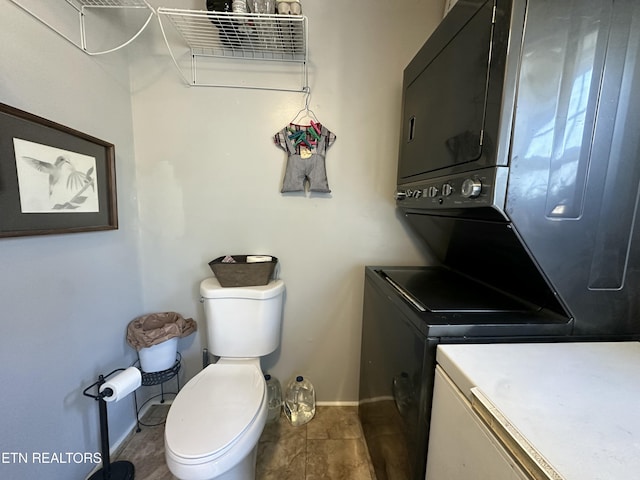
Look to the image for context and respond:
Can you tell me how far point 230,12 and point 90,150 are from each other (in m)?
0.93

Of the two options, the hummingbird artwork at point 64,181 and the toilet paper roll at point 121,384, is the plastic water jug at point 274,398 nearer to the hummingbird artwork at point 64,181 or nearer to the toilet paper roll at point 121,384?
the toilet paper roll at point 121,384

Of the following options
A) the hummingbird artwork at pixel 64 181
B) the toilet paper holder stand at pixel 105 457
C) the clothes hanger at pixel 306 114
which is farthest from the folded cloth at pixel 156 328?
the clothes hanger at pixel 306 114

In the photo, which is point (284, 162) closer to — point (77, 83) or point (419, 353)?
point (77, 83)

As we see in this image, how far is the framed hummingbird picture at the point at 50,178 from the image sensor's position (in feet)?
3.03

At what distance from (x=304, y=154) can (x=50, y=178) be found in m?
1.14

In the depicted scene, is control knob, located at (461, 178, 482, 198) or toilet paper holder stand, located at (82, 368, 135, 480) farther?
toilet paper holder stand, located at (82, 368, 135, 480)

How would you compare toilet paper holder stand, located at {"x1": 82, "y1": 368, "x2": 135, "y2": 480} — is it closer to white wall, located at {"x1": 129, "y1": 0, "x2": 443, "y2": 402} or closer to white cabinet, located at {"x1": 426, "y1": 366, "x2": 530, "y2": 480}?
white wall, located at {"x1": 129, "y1": 0, "x2": 443, "y2": 402}

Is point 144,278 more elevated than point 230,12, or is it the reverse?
point 230,12

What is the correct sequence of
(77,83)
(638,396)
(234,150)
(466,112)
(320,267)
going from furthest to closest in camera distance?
(320,267) < (234,150) < (77,83) < (466,112) < (638,396)

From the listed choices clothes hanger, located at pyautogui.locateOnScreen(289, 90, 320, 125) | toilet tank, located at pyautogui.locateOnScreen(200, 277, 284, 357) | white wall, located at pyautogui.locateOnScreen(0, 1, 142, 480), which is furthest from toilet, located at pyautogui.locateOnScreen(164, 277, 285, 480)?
clothes hanger, located at pyautogui.locateOnScreen(289, 90, 320, 125)

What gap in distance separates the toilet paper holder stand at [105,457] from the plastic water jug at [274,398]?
2.39 feet

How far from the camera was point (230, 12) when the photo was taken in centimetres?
128

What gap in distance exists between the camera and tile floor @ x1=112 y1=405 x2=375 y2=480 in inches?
53.9

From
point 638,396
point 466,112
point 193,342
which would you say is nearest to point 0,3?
point 466,112
